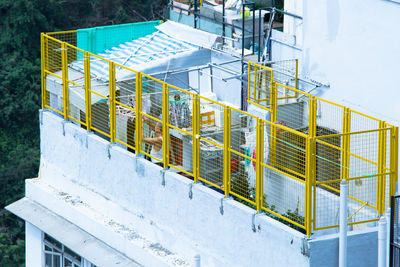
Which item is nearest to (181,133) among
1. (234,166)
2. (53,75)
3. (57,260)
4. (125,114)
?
(234,166)

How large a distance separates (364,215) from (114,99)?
534cm

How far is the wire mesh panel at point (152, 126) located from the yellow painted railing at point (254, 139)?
0.06ft

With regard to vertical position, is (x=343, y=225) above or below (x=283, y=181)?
below

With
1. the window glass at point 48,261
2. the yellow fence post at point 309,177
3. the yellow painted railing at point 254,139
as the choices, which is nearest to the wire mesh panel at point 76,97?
the yellow painted railing at point 254,139

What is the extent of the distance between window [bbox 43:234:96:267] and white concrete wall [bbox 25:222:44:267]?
11cm

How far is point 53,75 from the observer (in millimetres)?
19297

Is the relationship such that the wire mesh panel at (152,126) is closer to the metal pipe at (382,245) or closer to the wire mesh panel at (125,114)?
the wire mesh panel at (125,114)

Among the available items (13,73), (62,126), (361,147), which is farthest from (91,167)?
(13,73)

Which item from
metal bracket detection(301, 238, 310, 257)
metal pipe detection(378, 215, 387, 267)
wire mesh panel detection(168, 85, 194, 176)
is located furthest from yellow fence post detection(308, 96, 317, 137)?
metal pipe detection(378, 215, 387, 267)

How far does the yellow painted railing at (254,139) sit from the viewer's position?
13992 mm

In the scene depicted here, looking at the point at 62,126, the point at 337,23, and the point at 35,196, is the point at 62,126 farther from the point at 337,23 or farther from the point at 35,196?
the point at 337,23

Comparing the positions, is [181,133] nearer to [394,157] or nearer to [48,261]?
[394,157]

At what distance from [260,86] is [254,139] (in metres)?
4.27

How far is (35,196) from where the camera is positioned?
19578 millimetres
